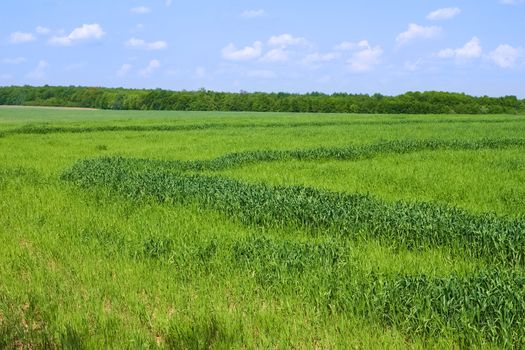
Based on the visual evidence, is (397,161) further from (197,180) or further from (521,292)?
(521,292)

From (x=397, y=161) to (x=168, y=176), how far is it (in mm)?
8604

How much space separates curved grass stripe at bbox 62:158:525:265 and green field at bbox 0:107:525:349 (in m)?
0.03

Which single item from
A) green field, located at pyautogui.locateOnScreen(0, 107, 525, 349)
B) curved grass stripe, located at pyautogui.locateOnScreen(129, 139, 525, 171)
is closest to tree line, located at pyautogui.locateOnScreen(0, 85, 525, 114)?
curved grass stripe, located at pyautogui.locateOnScreen(129, 139, 525, 171)

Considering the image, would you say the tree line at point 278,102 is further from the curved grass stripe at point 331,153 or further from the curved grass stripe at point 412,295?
the curved grass stripe at point 412,295

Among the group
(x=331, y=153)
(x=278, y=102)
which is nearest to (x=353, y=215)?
(x=331, y=153)

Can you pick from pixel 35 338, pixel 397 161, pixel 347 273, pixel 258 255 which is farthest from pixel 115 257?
pixel 397 161

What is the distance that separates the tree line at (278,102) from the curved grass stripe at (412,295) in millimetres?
88358

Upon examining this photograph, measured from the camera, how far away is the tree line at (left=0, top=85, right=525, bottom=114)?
91.2 m

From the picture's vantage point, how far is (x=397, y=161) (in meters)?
18.5

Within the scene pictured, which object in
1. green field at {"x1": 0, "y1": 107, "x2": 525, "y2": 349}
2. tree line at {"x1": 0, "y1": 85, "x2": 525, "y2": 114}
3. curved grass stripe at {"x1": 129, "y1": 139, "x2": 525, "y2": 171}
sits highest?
tree line at {"x1": 0, "y1": 85, "x2": 525, "y2": 114}

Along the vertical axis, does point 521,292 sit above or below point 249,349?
above

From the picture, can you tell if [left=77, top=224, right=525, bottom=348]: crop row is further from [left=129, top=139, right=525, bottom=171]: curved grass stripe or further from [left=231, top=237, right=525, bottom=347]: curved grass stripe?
[left=129, top=139, right=525, bottom=171]: curved grass stripe

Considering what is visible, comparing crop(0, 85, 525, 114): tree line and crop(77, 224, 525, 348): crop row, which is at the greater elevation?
crop(0, 85, 525, 114): tree line

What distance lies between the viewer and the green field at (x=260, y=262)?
15.4ft
